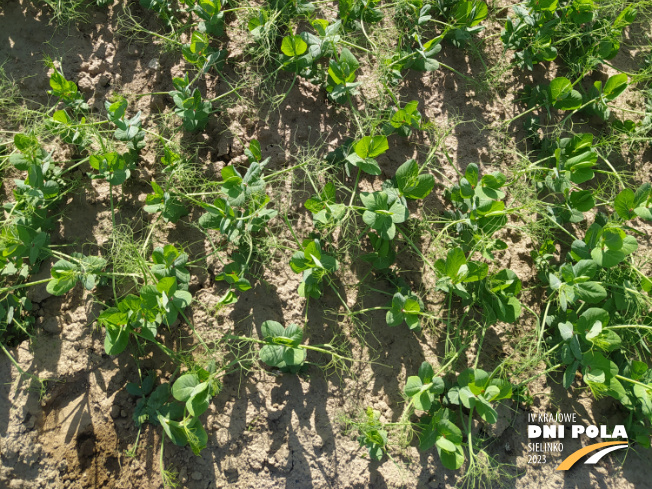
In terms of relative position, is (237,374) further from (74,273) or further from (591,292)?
(591,292)

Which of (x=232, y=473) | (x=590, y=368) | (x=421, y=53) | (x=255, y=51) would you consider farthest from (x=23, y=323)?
(x=590, y=368)

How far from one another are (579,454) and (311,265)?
4.49 ft

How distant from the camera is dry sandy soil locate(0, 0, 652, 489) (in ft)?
5.63

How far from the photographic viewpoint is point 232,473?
5.62ft

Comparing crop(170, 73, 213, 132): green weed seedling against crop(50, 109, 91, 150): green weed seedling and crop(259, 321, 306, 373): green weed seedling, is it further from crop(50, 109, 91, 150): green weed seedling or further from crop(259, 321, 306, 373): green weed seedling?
crop(259, 321, 306, 373): green weed seedling

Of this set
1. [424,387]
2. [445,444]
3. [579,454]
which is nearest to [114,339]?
[424,387]

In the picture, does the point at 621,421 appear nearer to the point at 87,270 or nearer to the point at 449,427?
the point at 449,427

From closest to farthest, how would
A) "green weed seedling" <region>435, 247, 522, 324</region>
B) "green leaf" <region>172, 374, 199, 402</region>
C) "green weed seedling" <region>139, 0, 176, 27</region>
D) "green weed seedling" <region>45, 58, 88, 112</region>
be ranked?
"green leaf" <region>172, 374, 199, 402</region>
"green weed seedling" <region>435, 247, 522, 324</region>
"green weed seedling" <region>45, 58, 88, 112</region>
"green weed seedling" <region>139, 0, 176, 27</region>

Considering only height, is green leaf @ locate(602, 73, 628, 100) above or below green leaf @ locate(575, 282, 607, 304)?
above

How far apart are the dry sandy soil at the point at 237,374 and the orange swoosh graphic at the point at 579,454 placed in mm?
25

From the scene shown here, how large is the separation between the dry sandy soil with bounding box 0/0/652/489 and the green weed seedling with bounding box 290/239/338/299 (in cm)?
15

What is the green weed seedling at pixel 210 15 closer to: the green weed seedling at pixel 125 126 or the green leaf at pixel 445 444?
the green weed seedling at pixel 125 126

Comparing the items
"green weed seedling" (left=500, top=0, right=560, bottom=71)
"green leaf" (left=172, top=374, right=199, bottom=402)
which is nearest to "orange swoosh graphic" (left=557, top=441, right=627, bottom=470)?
"green leaf" (left=172, top=374, right=199, bottom=402)

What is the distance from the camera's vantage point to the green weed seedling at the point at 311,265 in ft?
5.41
